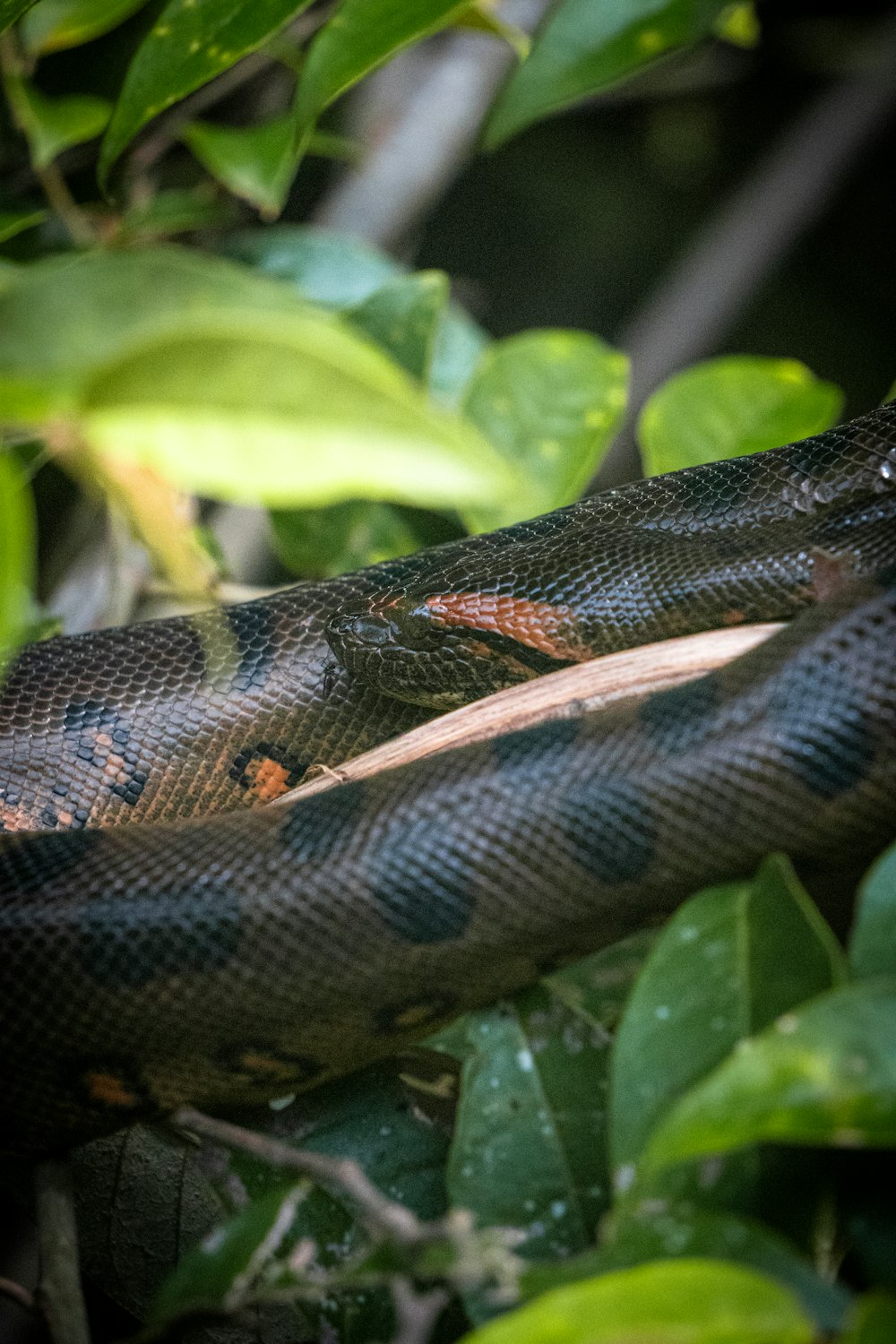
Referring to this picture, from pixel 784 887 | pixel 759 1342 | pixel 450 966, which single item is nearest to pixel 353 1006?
pixel 450 966

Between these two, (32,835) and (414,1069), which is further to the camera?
(32,835)

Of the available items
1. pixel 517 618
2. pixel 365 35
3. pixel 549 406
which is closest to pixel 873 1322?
pixel 517 618

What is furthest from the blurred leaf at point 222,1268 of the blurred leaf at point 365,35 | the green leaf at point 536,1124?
the blurred leaf at point 365,35

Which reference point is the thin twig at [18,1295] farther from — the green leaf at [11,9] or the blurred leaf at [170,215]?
the blurred leaf at [170,215]

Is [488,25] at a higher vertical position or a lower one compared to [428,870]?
higher

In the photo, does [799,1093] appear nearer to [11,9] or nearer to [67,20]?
[11,9]

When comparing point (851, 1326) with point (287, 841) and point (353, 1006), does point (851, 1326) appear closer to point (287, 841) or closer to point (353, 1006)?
point (353, 1006)
